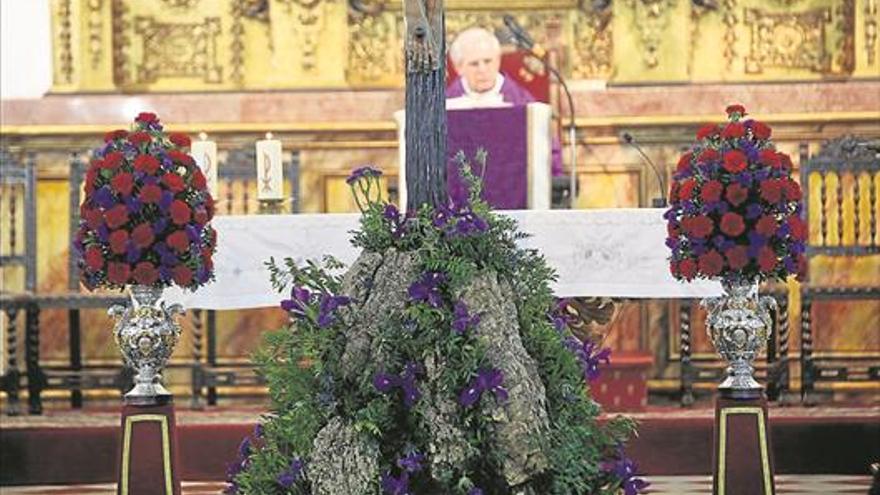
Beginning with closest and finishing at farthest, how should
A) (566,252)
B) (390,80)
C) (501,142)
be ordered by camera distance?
(566,252) < (501,142) < (390,80)

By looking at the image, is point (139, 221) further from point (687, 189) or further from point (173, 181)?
point (687, 189)

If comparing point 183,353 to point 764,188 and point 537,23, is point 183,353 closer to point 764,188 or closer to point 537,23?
point 537,23

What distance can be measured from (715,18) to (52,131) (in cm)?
380

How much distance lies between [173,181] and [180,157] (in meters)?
0.13

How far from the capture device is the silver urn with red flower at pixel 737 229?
5812 millimetres

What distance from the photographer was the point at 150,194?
5875 mm

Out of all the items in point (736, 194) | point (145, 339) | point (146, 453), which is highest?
point (736, 194)

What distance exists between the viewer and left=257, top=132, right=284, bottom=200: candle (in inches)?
309

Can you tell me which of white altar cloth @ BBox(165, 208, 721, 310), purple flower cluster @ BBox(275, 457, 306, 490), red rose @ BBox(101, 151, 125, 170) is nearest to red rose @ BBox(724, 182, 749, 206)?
white altar cloth @ BBox(165, 208, 721, 310)

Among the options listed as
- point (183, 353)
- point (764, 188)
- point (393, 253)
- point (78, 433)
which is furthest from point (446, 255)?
point (183, 353)

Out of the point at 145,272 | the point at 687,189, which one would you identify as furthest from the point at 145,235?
the point at 687,189

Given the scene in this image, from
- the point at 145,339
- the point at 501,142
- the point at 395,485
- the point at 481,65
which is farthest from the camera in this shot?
the point at 481,65

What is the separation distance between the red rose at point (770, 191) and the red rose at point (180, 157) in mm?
1842

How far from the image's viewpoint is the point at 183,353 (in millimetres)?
10453
